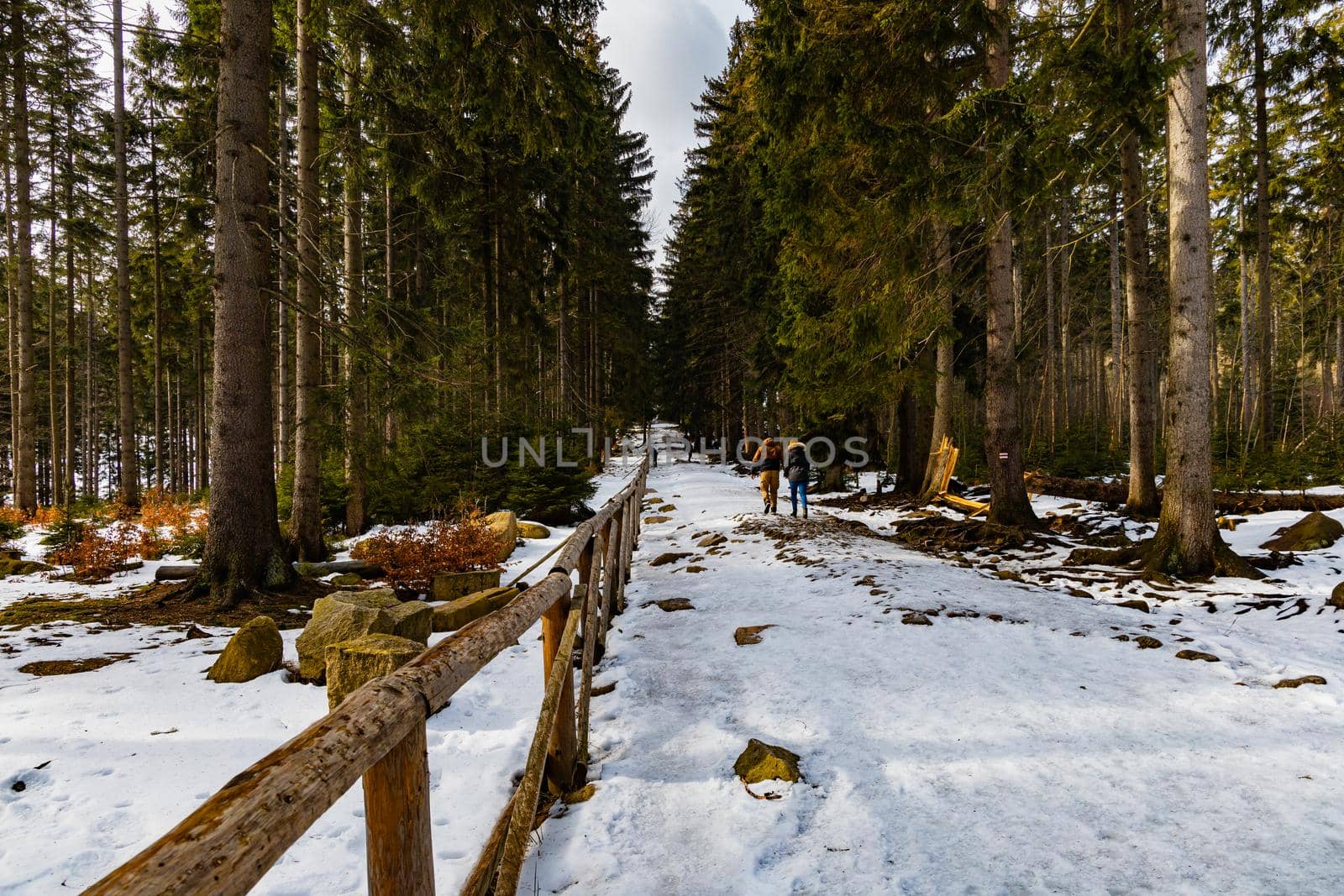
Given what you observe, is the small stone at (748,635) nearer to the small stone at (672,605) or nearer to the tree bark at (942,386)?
the small stone at (672,605)

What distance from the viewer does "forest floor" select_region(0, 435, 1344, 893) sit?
2496 mm

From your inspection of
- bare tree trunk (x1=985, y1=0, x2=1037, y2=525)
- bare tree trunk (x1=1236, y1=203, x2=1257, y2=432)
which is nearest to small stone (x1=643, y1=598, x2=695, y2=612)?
bare tree trunk (x1=985, y1=0, x2=1037, y2=525)

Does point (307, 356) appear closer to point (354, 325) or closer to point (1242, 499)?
point (354, 325)

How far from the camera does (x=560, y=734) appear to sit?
130 inches

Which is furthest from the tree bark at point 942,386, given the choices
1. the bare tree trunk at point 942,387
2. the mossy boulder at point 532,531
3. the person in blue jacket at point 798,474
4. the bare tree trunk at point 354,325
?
the bare tree trunk at point 354,325

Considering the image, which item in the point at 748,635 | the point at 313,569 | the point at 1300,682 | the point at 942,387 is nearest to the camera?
the point at 1300,682

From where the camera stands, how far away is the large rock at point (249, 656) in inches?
178

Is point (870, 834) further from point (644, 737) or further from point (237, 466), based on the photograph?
point (237, 466)

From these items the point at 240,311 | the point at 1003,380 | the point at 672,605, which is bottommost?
the point at 672,605

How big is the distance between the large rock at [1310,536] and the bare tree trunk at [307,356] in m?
12.9

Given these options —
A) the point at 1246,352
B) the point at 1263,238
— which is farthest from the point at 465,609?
the point at 1246,352

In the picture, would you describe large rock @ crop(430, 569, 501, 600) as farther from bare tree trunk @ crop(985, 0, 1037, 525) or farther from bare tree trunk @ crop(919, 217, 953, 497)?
bare tree trunk @ crop(919, 217, 953, 497)

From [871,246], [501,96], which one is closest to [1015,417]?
[871,246]

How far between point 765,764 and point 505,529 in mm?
7879
